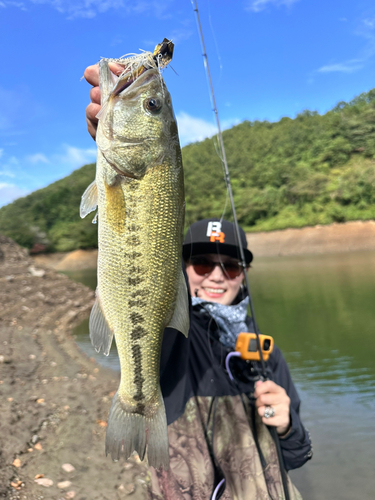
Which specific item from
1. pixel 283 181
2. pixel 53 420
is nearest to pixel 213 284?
pixel 53 420

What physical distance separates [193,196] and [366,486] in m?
40.1

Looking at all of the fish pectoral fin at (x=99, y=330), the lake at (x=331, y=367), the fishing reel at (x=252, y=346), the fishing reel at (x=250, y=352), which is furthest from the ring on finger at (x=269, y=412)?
the lake at (x=331, y=367)

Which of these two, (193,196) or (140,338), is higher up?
(193,196)

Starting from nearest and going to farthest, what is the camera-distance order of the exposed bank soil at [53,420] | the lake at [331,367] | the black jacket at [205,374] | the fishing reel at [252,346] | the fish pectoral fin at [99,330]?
the fish pectoral fin at [99,330]
the black jacket at [205,374]
the fishing reel at [252,346]
the exposed bank soil at [53,420]
the lake at [331,367]

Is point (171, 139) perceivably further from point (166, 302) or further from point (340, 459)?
point (340, 459)

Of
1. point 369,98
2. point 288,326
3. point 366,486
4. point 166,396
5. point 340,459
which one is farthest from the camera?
point 369,98

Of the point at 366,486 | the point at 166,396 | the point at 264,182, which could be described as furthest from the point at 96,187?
the point at 264,182

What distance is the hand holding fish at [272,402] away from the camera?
2.09 metres

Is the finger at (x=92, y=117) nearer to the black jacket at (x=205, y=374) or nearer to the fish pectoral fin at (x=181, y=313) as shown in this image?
the fish pectoral fin at (x=181, y=313)

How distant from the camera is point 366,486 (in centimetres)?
438

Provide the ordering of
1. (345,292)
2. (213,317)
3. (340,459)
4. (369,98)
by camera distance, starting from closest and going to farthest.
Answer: (213,317) < (340,459) < (345,292) < (369,98)

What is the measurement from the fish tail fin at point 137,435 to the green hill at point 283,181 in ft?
113

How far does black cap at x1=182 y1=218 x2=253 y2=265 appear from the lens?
2762 millimetres

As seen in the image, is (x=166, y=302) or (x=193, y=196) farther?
(x=193, y=196)
